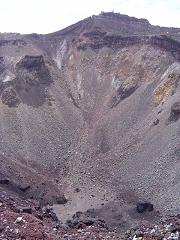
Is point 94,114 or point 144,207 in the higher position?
point 94,114

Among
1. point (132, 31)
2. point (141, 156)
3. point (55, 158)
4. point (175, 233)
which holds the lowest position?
point (175, 233)

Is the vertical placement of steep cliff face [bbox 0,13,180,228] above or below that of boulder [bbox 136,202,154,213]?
above

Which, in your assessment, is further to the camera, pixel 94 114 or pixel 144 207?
pixel 94 114

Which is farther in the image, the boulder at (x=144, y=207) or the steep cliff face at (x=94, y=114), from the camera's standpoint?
the steep cliff face at (x=94, y=114)

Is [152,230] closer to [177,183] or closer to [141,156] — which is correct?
[177,183]

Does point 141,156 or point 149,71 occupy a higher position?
point 149,71

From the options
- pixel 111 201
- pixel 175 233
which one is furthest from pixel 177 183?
pixel 175 233

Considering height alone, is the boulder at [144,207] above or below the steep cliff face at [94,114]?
below

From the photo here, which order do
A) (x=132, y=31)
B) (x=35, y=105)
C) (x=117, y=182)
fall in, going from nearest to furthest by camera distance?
(x=117, y=182) → (x=35, y=105) → (x=132, y=31)
